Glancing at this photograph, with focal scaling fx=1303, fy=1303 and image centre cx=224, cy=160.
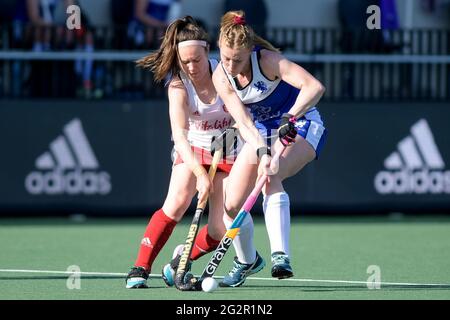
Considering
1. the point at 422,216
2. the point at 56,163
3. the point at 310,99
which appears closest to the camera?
the point at 310,99

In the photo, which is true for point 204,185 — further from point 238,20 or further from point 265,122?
point 238,20

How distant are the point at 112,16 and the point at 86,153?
2.10 m

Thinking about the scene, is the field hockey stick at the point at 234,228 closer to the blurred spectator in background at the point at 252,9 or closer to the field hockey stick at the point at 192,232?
the field hockey stick at the point at 192,232

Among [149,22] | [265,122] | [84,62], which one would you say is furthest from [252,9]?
[265,122]

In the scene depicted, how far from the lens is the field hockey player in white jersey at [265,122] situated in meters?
8.07

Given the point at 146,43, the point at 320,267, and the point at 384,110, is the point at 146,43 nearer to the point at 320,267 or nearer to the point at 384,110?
the point at 384,110

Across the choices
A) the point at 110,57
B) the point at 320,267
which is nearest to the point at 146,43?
the point at 110,57

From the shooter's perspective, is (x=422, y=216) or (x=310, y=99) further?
(x=422, y=216)

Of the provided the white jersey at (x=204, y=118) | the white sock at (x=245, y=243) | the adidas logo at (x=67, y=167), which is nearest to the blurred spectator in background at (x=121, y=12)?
the adidas logo at (x=67, y=167)

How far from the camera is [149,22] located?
14445 mm

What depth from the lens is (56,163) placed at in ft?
44.2

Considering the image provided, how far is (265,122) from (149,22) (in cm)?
606

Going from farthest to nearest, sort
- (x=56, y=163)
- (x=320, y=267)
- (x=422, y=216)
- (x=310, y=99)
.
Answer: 1. (x=422, y=216)
2. (x=56, y=163)
3. (x=320, y=267)
4. (x=310, y=99)

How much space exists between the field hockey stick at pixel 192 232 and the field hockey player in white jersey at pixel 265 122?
0.50 feet
